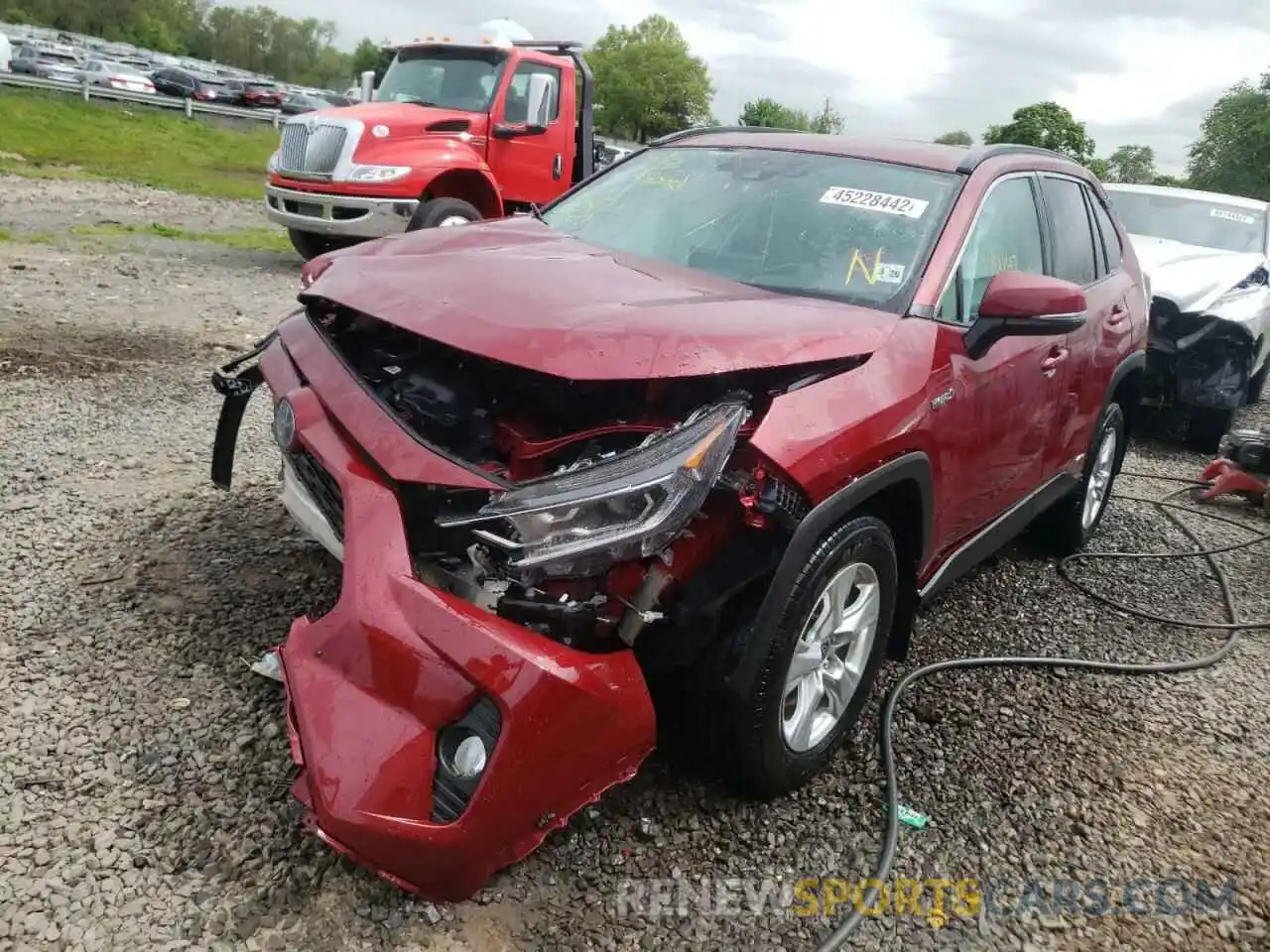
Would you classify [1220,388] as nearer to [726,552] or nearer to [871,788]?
[871,788]

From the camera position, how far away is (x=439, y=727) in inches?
78.6

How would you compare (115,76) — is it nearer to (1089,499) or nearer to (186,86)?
(186,86)

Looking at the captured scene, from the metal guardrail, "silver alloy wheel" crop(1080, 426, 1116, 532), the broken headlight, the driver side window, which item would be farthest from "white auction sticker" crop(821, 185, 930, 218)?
the metal guardrail

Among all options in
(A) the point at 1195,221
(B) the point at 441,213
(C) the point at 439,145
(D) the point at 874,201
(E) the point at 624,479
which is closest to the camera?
(E) the point at 624,479

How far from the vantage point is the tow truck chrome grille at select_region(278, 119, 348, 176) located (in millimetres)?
9195

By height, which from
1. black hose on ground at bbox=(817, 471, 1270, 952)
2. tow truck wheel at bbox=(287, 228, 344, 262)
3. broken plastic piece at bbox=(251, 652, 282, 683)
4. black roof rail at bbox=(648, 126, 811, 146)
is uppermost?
black roof rail at bbox=(648, 126, 811, 146)

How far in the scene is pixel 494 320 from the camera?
2.33m

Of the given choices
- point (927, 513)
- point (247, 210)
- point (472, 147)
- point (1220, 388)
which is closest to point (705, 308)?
point (927, 513)

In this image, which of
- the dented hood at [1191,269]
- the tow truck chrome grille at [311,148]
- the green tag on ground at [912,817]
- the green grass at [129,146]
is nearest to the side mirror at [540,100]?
the tow truck chrome grille at [311,148]

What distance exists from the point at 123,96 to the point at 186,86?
449 inches

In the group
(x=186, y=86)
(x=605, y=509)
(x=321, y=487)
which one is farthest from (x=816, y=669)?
(x=186, y=86)

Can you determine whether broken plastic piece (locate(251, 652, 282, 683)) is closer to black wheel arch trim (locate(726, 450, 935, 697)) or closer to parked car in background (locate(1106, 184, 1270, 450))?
black wheel arch trim (locate(726, 450, 935, 697))

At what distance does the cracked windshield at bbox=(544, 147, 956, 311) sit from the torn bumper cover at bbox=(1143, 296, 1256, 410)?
13.9 feet

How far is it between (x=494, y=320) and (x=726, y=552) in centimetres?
78
